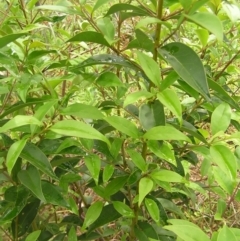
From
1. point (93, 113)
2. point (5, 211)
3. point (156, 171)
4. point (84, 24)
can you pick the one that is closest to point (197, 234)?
point (156, 171)

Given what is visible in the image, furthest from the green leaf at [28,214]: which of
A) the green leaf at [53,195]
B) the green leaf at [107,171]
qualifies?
the green leaf at [107,171]

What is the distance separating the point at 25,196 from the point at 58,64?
30 centimetres

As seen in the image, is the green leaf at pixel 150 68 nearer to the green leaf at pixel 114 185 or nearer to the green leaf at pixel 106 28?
the green leaf at pixel 106 28

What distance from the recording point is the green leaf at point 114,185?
911 mm

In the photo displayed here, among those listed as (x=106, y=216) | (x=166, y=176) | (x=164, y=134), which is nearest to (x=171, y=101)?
(x=164, y=134)

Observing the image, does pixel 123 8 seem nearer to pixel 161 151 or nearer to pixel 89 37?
pixel 89 37

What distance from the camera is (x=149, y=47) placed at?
0.82m

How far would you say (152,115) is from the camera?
0.79m

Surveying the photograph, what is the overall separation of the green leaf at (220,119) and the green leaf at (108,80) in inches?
8.3

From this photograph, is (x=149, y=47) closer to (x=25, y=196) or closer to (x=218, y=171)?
(x=218, y=171)

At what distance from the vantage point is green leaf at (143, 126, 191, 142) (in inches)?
27.8

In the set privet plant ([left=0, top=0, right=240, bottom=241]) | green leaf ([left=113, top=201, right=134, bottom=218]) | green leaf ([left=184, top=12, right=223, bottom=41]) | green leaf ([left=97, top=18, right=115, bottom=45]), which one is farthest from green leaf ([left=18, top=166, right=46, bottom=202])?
green leaf ([left=184, top=12, right=223, bottom=41])

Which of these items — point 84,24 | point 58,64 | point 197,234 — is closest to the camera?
point 197,234

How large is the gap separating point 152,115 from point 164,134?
75 millimetres
